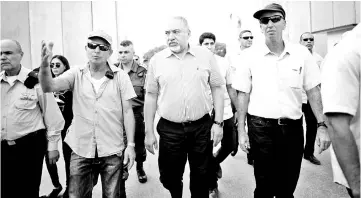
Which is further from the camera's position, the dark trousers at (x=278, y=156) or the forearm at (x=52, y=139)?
the forearm at (x=52, y=139)

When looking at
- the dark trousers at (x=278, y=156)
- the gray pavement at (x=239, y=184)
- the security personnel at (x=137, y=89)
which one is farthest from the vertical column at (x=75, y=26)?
the dark trousers at (x=278, y=156)

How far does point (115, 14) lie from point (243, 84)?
27.5 feet

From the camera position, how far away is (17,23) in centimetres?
773

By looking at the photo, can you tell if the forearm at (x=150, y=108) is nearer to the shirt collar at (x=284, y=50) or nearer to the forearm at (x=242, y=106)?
the forearm at (x=242, y=106)

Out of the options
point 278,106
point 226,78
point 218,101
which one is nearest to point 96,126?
point 218,101

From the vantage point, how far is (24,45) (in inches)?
319

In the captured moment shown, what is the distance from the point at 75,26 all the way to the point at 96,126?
784 centimetres

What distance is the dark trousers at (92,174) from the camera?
2.27 metres

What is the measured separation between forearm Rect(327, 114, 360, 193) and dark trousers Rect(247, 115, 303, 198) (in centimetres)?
123

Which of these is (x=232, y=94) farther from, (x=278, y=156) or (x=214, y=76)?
(x=278, y=156)

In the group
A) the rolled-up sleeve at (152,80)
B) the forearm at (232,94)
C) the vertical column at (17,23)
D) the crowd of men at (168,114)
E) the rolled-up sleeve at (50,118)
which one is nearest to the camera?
the crowd of men at (168,114)

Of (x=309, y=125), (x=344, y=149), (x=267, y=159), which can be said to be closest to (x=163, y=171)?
(x=267, y=159)

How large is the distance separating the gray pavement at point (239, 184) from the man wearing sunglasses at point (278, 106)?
1.09 meters

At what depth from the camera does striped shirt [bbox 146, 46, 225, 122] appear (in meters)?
2.55
